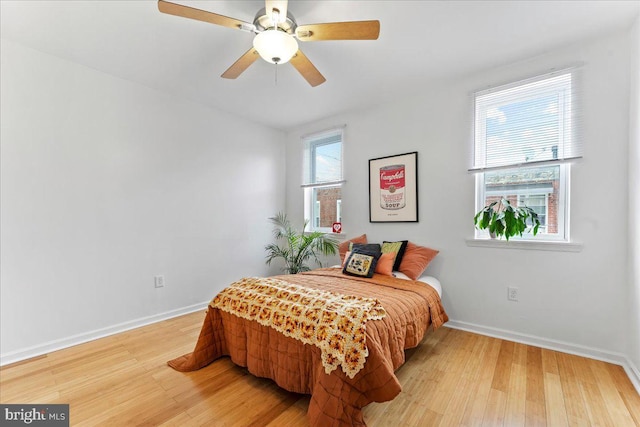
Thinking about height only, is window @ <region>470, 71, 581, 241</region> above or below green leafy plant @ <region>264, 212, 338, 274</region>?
above

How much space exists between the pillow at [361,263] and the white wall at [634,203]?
1.88 m

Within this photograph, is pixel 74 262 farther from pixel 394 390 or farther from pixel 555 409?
pixel 555 409

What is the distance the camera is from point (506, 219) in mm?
2453

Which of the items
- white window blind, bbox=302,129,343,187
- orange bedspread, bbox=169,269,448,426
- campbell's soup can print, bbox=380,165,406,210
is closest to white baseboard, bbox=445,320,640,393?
orange bedspread, bbox=169,269,448,426

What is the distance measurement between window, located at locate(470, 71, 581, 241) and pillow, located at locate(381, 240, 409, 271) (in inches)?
29.1

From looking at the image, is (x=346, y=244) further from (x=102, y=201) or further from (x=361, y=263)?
(x=102, y=201)

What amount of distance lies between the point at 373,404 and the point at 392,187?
2.29m

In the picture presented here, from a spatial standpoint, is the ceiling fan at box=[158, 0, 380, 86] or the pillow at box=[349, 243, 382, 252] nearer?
the ceiling fan at box=[158, 0, 380, 86]

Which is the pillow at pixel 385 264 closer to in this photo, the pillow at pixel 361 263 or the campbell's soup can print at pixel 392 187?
the pillow at pixel 361 263

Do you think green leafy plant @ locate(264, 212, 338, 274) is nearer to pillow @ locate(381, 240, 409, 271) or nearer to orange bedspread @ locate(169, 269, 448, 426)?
pillow @ locate(381, 240, 409, 271)

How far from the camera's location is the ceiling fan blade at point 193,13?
1465 mm

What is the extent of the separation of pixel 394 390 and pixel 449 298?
1754 mm

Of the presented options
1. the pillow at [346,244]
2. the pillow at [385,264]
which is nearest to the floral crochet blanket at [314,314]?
the pillow at [385,264]

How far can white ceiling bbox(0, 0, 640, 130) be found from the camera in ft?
6.22
